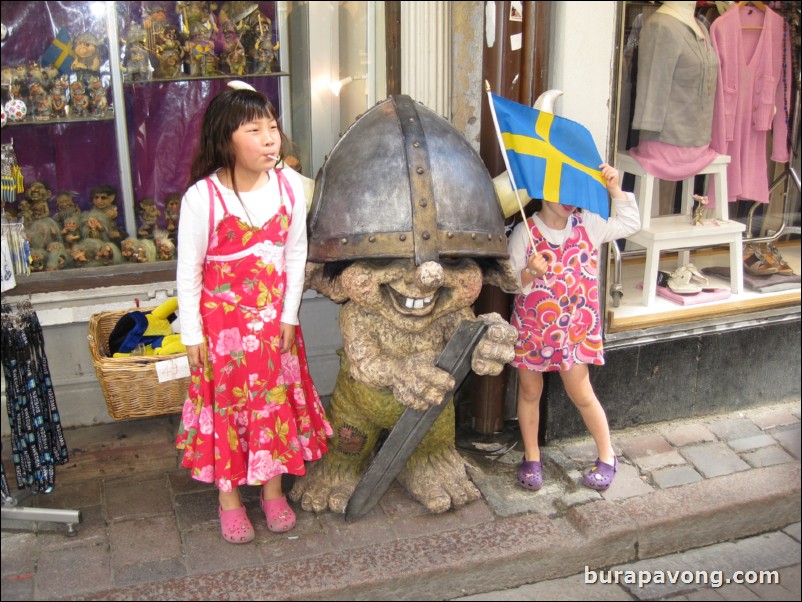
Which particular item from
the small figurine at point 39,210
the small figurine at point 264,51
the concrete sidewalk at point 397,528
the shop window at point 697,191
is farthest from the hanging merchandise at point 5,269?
the shop window at point 697,191

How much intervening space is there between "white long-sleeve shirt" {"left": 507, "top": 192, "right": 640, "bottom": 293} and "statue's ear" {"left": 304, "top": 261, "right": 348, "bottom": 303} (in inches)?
30.0

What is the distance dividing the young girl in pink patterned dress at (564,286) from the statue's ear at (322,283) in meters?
0.78

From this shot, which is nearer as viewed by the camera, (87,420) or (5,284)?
(5,284)

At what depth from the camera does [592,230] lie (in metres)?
3.71

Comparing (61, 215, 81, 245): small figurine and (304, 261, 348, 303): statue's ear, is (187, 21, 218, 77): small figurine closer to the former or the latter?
(61, 215, 81, 245): small figurine

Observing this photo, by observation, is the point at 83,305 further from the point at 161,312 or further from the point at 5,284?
the point at 5,284

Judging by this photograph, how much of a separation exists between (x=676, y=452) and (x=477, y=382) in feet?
3.50

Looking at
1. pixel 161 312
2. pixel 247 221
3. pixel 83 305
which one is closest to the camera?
pixel 247 221

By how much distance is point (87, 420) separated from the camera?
4406mm

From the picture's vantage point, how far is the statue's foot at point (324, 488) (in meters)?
3.61

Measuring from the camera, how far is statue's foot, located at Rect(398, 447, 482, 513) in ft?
11.9

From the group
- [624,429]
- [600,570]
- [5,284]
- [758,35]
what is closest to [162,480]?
[5,284]

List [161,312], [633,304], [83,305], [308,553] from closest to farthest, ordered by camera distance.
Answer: [308,553] < [161,312] < [83,305] < [633,304]

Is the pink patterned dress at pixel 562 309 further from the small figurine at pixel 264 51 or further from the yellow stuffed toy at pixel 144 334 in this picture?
the small figurine at pixel 264 51
